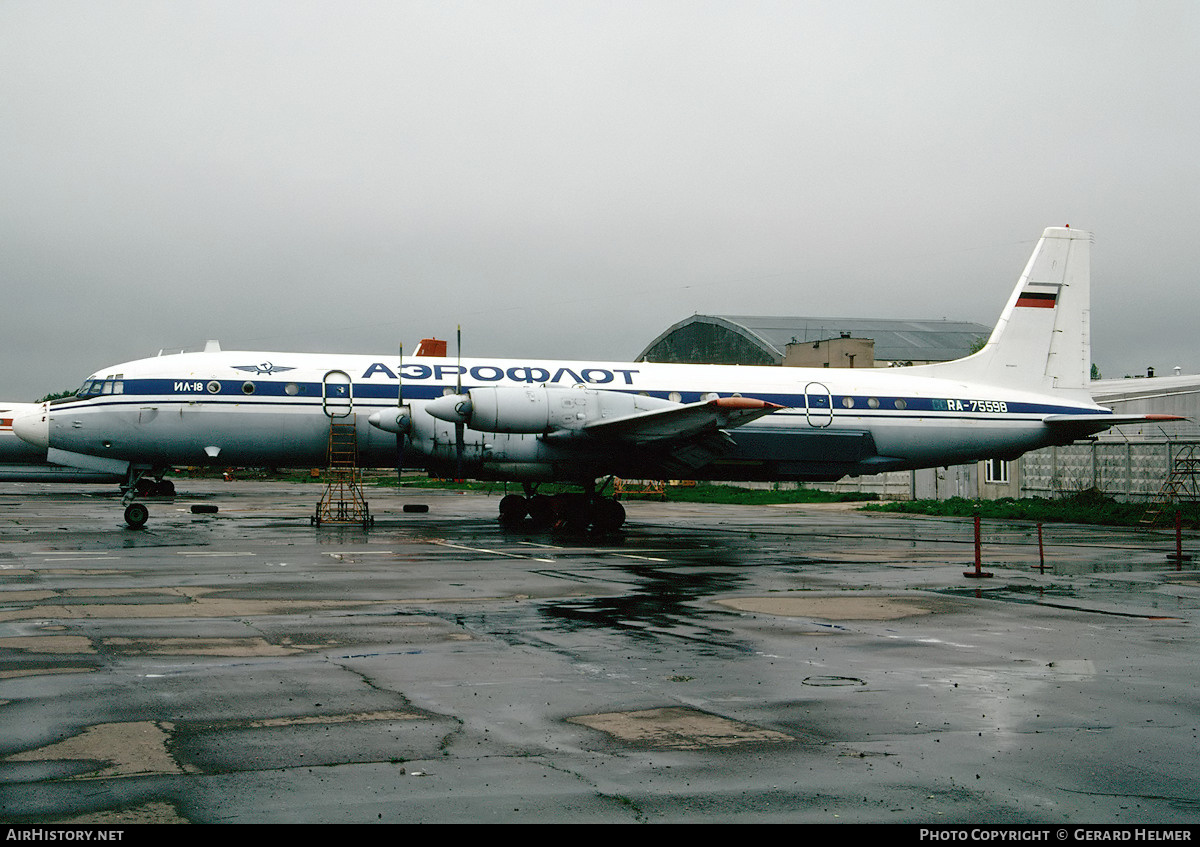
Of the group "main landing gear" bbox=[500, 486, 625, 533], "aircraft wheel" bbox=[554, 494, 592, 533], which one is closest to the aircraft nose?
"main landing gear" bbox=[500, 486, 625, 533]

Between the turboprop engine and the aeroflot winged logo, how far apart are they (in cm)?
426

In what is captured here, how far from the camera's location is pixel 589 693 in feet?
25.0

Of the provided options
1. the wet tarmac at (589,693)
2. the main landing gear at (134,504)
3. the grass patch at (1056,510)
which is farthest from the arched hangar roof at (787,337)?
the wet tarmac at (589,693)

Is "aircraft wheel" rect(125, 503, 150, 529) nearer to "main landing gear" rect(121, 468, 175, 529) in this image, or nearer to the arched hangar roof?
"main landing gear" rect(121, 468, 175, 529)

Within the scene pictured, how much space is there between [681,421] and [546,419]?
119 inches

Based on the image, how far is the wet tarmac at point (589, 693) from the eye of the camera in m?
5.20

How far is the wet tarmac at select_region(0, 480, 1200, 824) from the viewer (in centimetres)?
520

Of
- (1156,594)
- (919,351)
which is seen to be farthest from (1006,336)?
(919,351)

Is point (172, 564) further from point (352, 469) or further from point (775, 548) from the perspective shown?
point (775, 548)

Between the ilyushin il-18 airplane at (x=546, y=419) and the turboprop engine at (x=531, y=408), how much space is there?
31 millimetres

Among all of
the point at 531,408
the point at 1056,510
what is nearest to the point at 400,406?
the point at 531,408

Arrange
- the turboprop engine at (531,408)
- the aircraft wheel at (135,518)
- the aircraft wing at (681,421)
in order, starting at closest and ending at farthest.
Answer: the aircraft wing at (681,421) < the turboprop engine at (531,408) < the aircraft wheel at (135,518)

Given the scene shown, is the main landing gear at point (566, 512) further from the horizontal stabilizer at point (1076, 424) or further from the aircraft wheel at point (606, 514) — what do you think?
the horizontal stabilizer at point (1076, 424)

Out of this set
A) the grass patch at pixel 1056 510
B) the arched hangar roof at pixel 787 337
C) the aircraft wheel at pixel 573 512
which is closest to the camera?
the aircraft wheel at pixel 573 512
